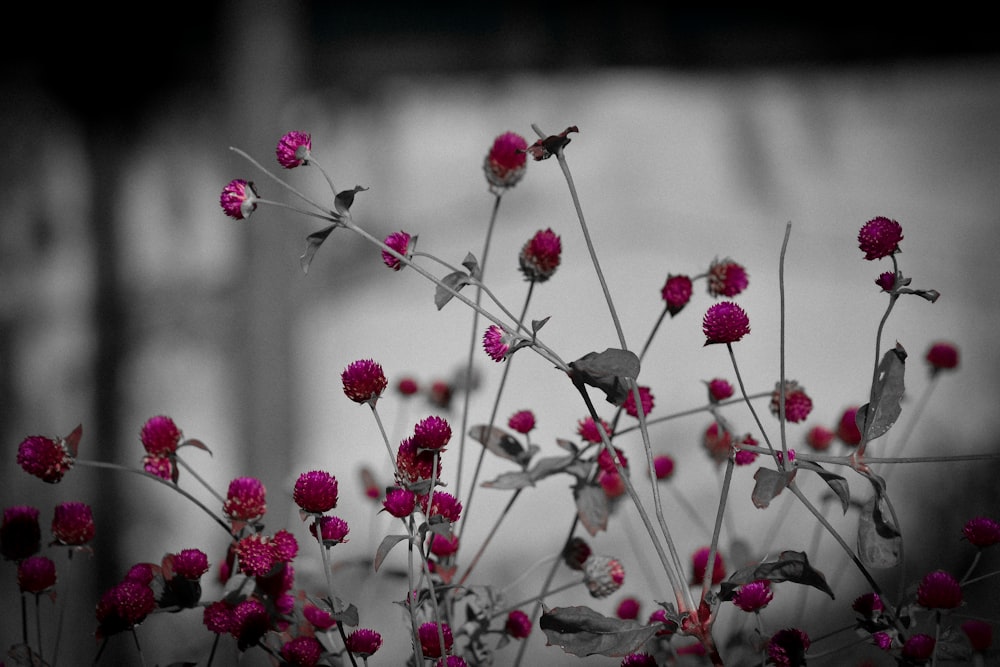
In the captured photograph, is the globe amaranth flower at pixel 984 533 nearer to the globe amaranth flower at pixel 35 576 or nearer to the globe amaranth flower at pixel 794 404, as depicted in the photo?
the globe amaranth flower at pixel 794 404

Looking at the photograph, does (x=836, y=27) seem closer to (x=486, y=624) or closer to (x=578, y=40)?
(x=578, y=40)

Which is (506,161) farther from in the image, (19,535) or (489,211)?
(489,211)

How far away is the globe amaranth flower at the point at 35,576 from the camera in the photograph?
0.55 m

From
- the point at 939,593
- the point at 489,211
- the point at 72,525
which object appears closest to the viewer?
the point at 939,593

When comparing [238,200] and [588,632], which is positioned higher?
[238,200]

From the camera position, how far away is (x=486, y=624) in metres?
0.61

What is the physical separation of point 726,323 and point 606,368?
0.09 m

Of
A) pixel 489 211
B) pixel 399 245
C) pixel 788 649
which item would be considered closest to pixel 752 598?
pixel 788 649

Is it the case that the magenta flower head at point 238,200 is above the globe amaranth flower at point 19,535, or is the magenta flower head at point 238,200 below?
above

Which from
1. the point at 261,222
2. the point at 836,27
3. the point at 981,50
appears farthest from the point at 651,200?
the point at 261,222

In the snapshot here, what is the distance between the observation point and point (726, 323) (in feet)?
1.65

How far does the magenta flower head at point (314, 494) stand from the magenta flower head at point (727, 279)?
31cm

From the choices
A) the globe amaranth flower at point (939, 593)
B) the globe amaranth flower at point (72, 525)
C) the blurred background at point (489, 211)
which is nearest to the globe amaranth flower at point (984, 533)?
the globe amaranth flower at point (939, 593)

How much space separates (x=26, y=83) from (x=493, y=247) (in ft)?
3.63
